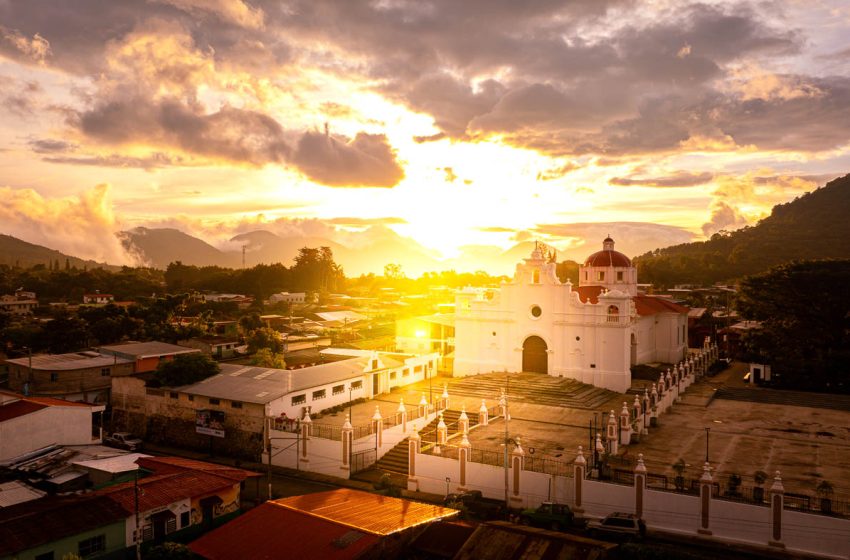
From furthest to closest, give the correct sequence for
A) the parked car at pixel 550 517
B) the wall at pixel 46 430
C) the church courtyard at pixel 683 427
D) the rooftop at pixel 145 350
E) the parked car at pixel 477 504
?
the rooftop at pixel 145 350 → the wall at pixel 46 430 → the church courtyard at pixel 683 427 → the parked car at pixel 477 504 → the parked car at pixel 550 517

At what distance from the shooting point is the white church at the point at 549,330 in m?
36.5

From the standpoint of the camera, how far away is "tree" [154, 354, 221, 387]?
1192 inches

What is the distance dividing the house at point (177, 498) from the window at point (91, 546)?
2.42 feet

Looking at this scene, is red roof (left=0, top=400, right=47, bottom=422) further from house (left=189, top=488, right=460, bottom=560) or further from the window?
house (left=189, top=488, right=460, bottom=560)

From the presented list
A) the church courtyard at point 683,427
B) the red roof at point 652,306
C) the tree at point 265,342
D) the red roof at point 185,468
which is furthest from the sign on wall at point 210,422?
the red roof at point 652,306

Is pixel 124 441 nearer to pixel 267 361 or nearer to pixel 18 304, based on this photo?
pixel 267 361

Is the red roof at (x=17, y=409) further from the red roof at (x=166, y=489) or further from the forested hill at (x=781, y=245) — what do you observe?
the forested hill at (x=781, y=245)

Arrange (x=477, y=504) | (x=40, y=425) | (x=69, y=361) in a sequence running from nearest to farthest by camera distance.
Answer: (x=477, y=504), (x=40, y=425), (x=69, y=361)

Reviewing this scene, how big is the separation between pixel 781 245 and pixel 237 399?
305 ft

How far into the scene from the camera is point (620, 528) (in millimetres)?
18203

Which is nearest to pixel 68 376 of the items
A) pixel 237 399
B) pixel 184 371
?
pixel 184 371

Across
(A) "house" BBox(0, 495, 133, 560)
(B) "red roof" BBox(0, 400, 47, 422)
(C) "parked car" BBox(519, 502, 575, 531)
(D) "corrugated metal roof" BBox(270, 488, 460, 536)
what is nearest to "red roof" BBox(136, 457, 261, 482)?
(A) "house" BBox(0, 495, 133, 560)

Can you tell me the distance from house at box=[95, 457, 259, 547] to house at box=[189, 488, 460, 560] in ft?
8.54

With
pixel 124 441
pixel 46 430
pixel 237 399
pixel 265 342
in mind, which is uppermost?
pixel 265 342
